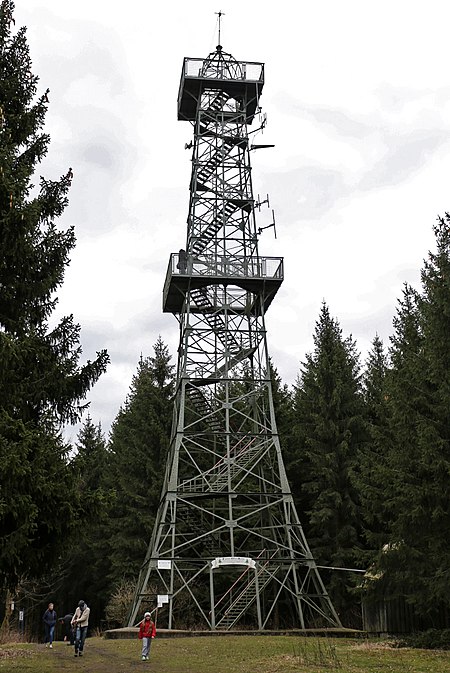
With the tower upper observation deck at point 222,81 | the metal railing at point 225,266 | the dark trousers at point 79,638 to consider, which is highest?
the tower upper observation deck at point 222,81

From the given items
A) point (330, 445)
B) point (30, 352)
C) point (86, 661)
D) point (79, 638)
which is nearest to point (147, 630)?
point (86, 661)

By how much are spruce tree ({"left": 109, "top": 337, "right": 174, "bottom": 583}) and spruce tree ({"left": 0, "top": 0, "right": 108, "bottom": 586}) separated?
19.2 metres

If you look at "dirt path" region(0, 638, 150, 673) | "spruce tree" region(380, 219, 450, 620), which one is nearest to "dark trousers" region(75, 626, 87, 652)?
"dirt path" region(0, 638, 150, 673)

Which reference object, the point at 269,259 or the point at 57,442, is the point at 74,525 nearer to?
the point at 57,442

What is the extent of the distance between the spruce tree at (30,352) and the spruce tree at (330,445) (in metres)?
18.1

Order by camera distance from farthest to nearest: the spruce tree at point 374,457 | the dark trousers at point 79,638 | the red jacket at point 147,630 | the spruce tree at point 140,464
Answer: the spruce tree at point 140,464, the spruce tree at point 374,457, the dark trousers at point 79,638, the red jacket at point 147,630

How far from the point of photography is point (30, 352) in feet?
36.4

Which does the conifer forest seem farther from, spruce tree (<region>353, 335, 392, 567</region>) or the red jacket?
the red jacket

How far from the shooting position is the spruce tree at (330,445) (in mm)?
28359

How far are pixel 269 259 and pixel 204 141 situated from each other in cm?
577

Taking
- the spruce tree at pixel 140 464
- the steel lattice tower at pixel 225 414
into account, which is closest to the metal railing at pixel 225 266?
the steel lattice tower at pixel 225 414

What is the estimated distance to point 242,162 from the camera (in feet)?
93.7

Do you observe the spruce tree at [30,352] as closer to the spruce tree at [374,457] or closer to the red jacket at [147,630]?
the red jacket at [147,630]

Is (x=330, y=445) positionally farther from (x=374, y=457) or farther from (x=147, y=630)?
(x=147, y=630)
